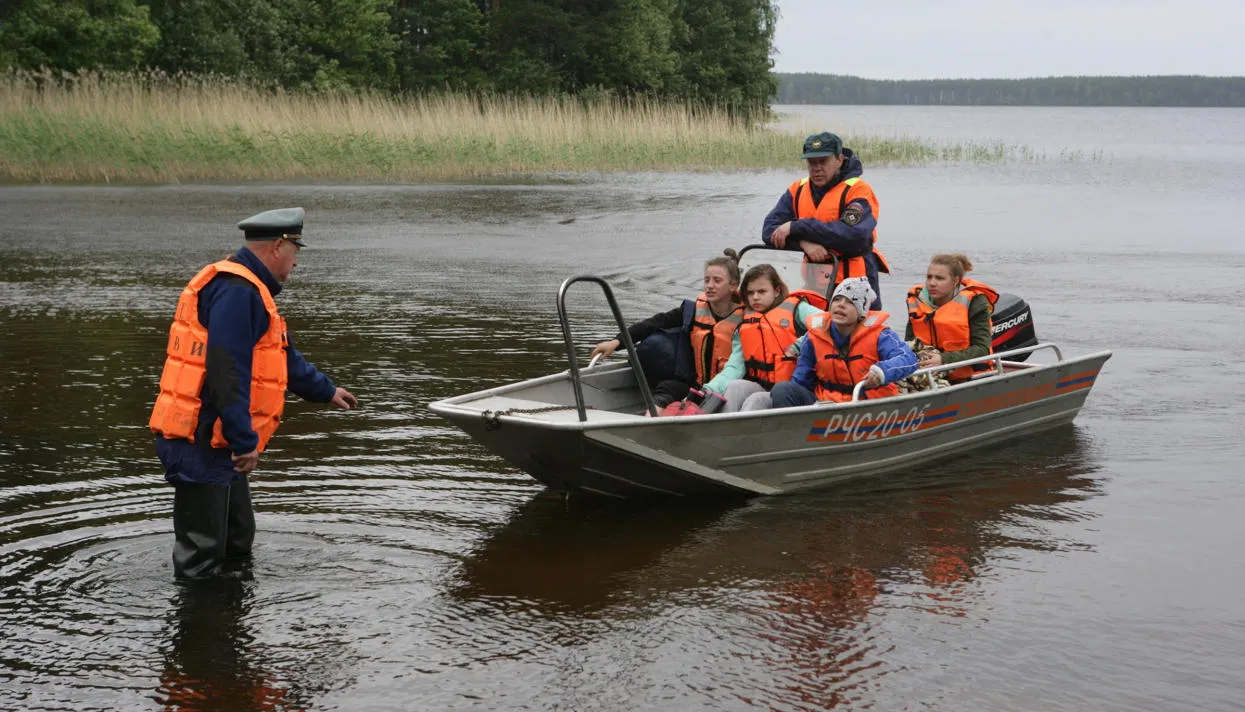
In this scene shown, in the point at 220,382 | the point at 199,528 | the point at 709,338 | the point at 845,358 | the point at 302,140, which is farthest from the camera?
the point at 302,140

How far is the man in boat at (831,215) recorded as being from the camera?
8.81 metres

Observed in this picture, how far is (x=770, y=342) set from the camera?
823 cm

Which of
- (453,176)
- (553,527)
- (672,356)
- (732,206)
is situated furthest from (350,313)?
(453,176)

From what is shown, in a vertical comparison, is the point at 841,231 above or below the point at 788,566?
above

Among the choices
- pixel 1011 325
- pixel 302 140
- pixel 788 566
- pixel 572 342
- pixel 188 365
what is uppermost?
pixel 302 140

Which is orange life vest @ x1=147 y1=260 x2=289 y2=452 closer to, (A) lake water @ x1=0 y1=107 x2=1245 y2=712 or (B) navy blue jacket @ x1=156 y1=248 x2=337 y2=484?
(B) navy blue jacket @ x1=156 y1=248 x2=337 y2=484

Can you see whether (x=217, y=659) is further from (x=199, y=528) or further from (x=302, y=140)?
(x=302, y=140)

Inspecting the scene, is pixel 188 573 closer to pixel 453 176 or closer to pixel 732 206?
pixel 732 206

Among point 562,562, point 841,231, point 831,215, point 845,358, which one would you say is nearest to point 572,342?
point 562,562

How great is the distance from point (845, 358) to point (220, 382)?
3577 mm

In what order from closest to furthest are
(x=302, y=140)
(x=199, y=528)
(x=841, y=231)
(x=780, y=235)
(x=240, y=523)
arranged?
1. (x=199, y=528)
2. (x=240, y=523)
3. (x=841, y=231)
4. (x=780, y=235)
5. (x=302, y=140)

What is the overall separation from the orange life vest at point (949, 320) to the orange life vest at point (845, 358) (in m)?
1.09

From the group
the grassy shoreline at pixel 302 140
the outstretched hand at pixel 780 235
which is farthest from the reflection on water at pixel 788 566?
the grassy shoreline at pixel 302 140

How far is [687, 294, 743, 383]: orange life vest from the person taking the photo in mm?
8508
